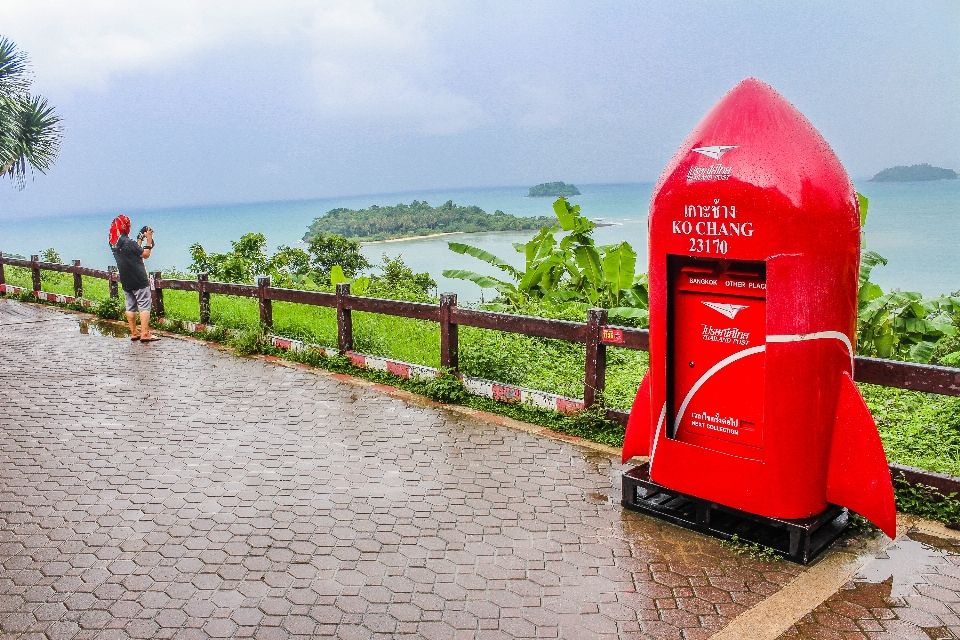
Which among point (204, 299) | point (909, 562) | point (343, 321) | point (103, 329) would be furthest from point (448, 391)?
point (103, 329)

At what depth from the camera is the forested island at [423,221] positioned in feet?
84.6

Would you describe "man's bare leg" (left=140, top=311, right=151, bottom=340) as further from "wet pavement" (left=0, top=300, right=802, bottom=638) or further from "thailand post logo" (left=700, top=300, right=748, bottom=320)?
"thailand post logo" (left=700, top=300, right=748, bottom=320)

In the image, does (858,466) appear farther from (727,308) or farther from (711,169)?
(711,169)

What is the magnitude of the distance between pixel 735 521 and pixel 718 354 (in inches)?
46.2

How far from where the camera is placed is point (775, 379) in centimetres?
452

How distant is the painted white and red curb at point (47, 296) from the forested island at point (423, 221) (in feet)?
30.5

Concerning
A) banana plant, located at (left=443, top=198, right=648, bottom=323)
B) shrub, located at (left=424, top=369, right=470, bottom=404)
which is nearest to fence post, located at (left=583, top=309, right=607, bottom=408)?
shrub, located at (left=424, top=369, right=470, bottom=404)

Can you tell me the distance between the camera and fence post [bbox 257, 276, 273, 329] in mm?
10922

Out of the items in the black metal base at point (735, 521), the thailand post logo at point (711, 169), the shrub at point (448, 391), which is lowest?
the black metal base at point (735, 521)

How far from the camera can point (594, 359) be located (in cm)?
699

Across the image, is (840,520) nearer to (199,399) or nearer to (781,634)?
(781,634)

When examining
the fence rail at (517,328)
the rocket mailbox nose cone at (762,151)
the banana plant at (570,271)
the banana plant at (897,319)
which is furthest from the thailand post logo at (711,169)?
the banana plant at (570,271)

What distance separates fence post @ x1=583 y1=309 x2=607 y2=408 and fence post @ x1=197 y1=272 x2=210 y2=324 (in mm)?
7404

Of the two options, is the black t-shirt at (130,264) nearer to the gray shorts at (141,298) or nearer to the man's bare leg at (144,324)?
the gray shorts at (141,298)
